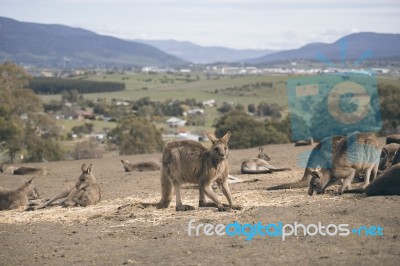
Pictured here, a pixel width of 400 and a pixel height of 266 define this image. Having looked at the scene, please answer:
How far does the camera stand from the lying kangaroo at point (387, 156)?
16075 millimetres

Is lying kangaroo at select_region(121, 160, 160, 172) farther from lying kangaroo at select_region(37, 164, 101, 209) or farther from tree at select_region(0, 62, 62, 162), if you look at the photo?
tree at select_region(0, 62, 62, 162)

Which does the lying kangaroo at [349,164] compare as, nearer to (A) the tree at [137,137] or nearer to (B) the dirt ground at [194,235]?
(B) the dirt ground at [194,235]

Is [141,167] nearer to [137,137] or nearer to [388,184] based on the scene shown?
[388,184]

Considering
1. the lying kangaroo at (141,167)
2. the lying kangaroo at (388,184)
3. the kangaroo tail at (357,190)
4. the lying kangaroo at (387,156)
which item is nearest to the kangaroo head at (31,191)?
the lying kangaroo at (141,167)

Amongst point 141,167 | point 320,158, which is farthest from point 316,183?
point 141,167

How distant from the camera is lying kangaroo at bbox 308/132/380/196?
14.0 metres

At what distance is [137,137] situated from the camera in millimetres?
49344

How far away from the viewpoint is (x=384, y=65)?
1987 inches

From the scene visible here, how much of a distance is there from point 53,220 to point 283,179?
740 cm

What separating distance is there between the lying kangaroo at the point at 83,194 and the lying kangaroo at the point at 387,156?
7333 mm

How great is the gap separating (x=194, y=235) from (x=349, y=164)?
15.5 feet

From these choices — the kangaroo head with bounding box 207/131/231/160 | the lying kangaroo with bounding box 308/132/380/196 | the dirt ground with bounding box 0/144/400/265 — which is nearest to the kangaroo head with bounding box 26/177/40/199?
the dirt ground with bounding box 0/144/400/265

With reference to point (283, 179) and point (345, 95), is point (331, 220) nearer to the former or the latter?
point (283, 179)

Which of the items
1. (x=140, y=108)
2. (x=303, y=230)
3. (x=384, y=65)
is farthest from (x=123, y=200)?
(x=140, y=108)
